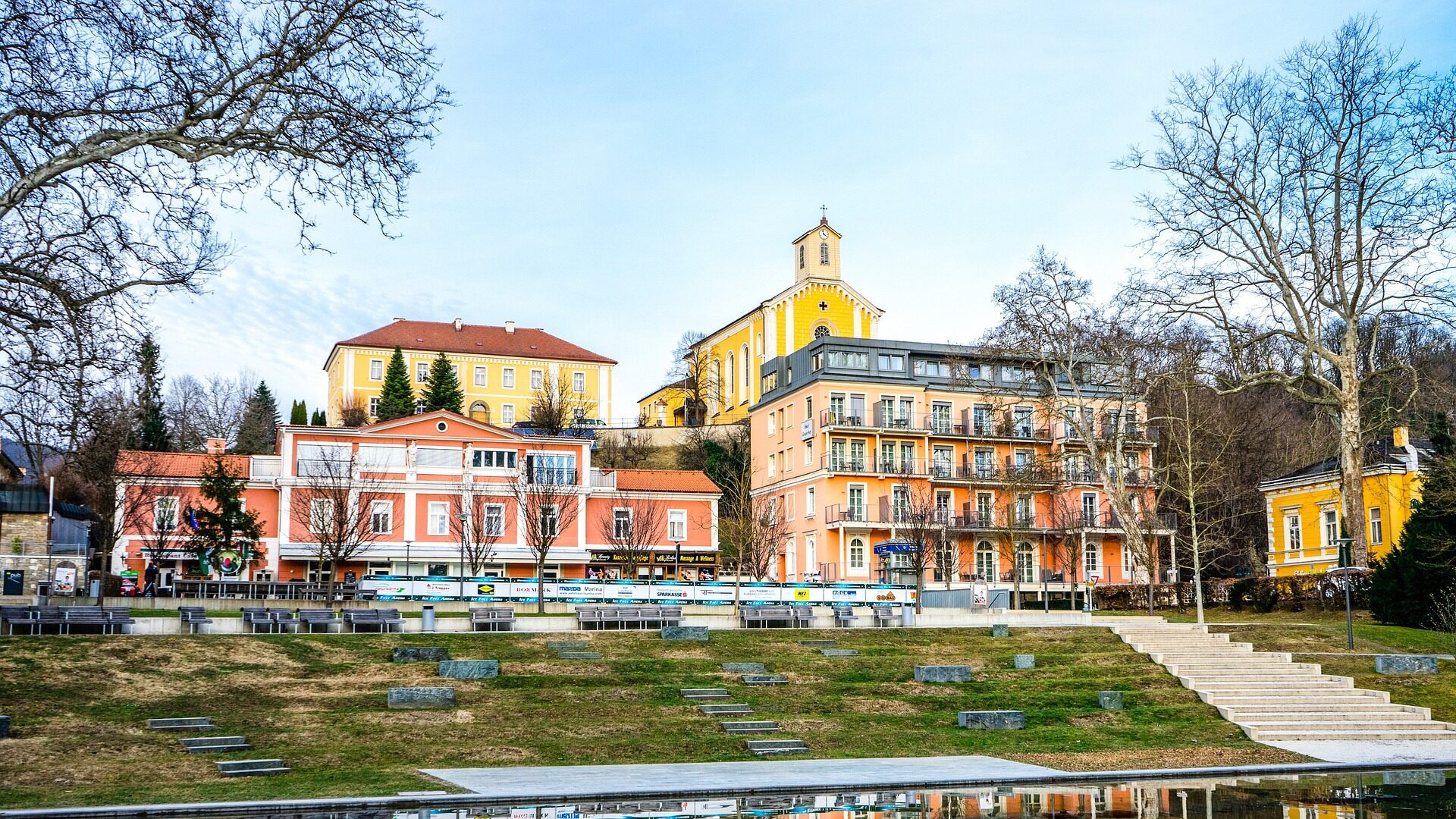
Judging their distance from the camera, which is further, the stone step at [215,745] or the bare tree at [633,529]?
the bare tree at [633,529]

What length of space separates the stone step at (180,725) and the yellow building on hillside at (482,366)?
73647 millimetres

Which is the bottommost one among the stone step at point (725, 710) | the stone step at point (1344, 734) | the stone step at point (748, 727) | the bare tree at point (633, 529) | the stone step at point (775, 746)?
the stone step at point (1344, 734)

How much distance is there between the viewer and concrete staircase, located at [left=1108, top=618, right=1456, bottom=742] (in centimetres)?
2572

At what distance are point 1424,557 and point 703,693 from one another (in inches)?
911

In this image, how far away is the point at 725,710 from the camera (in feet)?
79.4

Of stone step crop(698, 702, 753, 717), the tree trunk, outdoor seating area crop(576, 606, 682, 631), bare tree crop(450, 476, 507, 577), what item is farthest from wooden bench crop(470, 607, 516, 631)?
the tree trunk

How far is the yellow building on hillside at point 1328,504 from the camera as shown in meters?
53.6

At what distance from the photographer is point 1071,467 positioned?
214 feet

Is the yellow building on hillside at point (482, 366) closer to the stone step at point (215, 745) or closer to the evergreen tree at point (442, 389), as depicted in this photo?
the evergreen tree at point (442, 389)

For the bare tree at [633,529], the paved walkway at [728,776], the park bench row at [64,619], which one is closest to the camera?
the paved walkway at [728,776]

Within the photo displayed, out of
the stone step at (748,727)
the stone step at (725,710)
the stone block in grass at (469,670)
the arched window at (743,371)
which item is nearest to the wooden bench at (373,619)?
the stone block in grass at (469,670)

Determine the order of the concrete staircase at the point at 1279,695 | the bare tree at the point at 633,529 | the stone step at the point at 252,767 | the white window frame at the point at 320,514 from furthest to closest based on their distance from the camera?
the bare tree at the point at 633,529
the white window frame at the point at 320,514
the concrete staircase at the point at 1279,695
the stone step at the point at 252,767

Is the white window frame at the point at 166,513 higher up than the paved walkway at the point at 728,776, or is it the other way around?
the white window frame at the point at 166,513

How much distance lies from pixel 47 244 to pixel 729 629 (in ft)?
71.9
